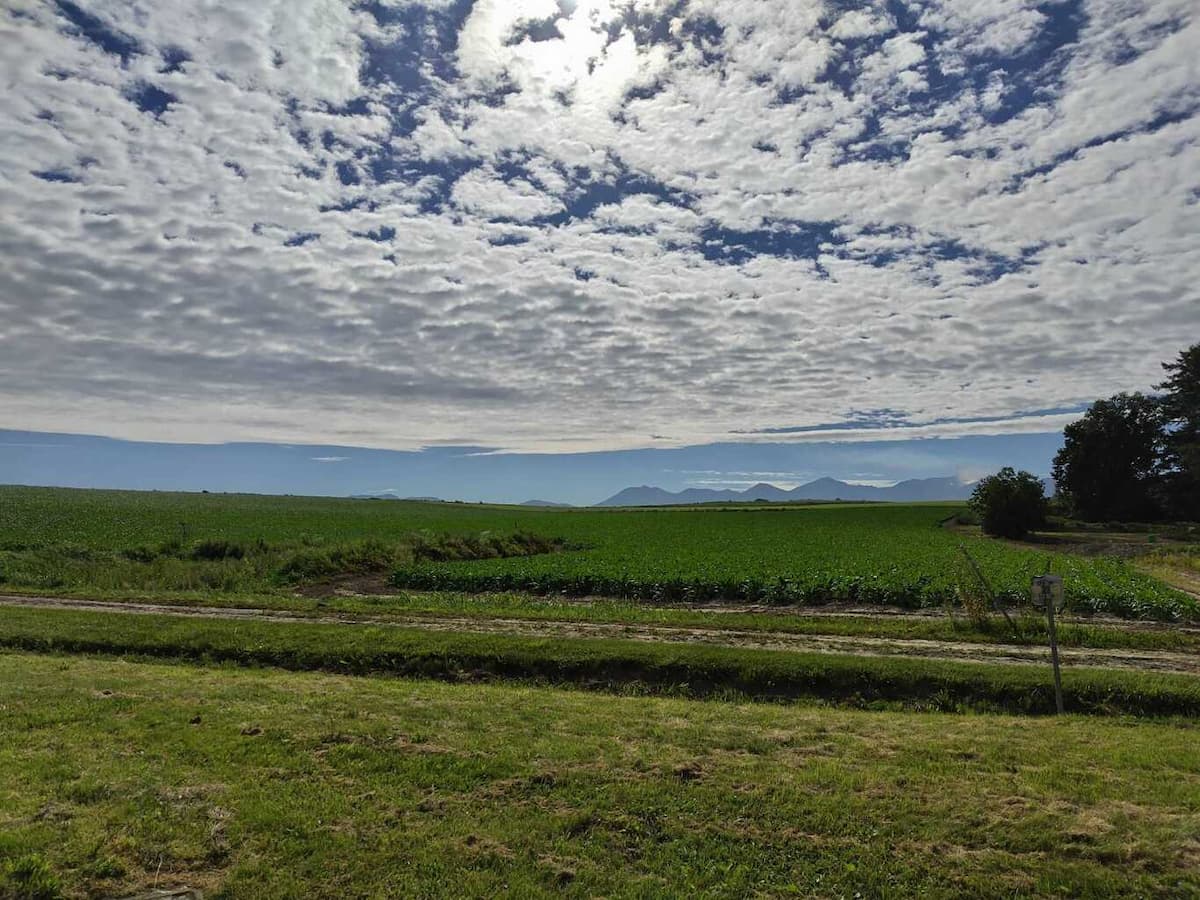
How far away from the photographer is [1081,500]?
247 ft

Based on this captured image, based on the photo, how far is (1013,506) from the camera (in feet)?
205

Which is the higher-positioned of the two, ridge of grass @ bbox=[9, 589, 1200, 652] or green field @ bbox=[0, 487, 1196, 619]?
green field @ bbox=[0, 487, 1196, 619]

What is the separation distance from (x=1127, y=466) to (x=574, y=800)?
282 ft

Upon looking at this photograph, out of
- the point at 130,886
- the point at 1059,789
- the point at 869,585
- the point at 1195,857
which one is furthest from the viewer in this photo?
the point at 869,585

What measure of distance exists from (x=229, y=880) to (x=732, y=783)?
15.2 feet

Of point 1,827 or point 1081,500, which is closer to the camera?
point 1,827

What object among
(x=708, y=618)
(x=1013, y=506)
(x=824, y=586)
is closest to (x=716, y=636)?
(x=708, y=618)

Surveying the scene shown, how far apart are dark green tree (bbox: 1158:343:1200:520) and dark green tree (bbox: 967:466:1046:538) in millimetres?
15296

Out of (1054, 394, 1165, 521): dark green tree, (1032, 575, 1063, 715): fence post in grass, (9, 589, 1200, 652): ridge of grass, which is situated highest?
(1054, 394, 1165, 521): dark green tree

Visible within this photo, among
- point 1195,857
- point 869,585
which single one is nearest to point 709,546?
point 869,585

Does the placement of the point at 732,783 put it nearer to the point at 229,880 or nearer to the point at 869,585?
the point at 229,880

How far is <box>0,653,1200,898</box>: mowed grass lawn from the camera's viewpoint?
18.4ft

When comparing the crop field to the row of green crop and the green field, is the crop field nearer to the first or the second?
the row of green crop

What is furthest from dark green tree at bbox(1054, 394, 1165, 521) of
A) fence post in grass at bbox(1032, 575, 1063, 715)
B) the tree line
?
fence post in grass at bbox(1032, 575, 1063, 715)
